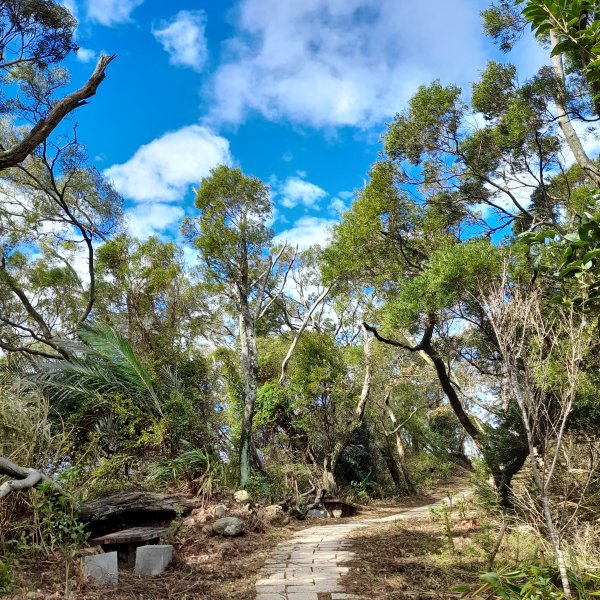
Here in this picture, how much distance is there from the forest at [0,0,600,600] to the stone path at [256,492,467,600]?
0.34 meters

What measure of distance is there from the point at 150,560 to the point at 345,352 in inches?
383

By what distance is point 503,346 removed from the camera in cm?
369

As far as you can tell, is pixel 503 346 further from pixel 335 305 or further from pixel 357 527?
pixel 335 305

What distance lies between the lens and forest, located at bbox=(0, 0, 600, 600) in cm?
387

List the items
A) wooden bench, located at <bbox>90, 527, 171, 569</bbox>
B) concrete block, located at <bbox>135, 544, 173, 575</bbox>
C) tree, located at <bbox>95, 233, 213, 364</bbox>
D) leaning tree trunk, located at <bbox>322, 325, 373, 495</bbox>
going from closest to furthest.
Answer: concrete block, located at <bbox>135, 544, 173, 575</bbox> → wooden bench, located at <bbox>90, 527, 171, 569</bbox> → tree, located at <bbox>95, 233, 213, 364</bbox> → leaning tree trunk, located at <bbox>322, 325, 373, 495</bbox>

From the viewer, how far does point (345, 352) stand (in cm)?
1377

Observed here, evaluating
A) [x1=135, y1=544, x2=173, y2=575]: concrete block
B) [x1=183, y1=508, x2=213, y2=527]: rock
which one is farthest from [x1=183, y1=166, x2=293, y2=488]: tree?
[x1=135, y1=544, x2=173, y2=575]: concrete block

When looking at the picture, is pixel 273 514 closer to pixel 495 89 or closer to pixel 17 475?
pixel 17 475

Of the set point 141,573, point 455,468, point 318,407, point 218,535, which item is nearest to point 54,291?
point 318,407

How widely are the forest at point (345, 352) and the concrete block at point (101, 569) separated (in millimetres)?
125

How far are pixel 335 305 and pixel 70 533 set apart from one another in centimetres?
1230

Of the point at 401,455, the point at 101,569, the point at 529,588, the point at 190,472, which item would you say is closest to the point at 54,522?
the point at 101,569

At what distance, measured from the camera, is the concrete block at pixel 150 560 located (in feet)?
14.8

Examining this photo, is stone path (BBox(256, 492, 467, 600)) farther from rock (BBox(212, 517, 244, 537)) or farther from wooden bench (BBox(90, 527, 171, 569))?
wooden bench (BBox(90, 527, 171, 569))
